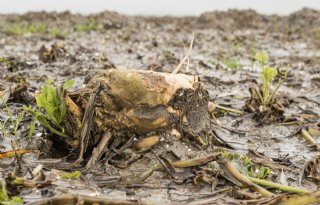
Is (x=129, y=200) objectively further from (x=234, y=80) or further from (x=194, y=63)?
(x=194, y=63)

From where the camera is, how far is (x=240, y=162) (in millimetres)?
2502

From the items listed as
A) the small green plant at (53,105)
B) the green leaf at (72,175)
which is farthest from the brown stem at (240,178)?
the small green plant at (53,105)

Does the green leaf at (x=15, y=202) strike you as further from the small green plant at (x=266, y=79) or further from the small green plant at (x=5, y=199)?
the small green plant at (x=266, y=79)

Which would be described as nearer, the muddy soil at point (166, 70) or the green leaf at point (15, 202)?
the green leaf at point (15, 202)

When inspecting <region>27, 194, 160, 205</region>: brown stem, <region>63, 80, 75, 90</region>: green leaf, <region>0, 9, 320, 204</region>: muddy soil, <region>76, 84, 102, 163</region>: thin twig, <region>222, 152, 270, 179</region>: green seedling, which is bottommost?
<region>0, 9, 320, 204</region>: muddy soil

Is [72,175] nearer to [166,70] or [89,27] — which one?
[166,70]

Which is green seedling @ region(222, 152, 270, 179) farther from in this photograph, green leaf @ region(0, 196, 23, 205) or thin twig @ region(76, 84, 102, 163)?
green leaf @ region(0, 196, 23, 205)

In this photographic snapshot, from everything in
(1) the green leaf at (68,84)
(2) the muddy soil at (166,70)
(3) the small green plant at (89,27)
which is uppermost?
(1) the green leaf at (68,84)

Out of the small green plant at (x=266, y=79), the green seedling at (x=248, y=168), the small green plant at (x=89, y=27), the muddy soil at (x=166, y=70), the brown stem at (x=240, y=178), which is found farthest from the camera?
the small green plant at (x=89, y=27)

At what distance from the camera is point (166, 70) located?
491 cm

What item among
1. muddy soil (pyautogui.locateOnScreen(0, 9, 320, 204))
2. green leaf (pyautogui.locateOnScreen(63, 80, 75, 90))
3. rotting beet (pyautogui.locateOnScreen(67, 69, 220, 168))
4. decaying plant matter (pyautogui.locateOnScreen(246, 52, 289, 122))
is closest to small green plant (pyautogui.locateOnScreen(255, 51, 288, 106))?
decaying plant matter (pyautogui.locateOnScreen(246, 52, 289, 122))

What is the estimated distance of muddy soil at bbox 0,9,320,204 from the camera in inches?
89.8

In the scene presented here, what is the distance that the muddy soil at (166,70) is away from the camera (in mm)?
2281

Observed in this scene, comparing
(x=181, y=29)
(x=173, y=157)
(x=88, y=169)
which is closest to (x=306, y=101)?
(x=173, y=157)
